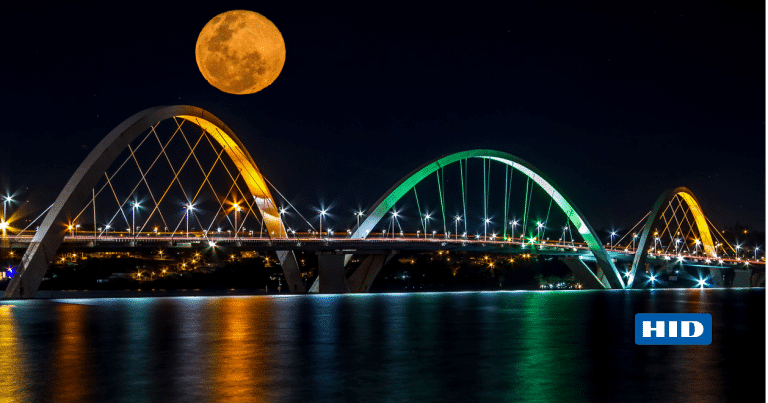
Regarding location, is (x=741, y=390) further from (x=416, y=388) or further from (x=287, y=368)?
(x=287, y=368)

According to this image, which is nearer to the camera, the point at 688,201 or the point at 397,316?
the point at 397,316

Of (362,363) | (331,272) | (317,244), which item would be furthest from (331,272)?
(362,363)

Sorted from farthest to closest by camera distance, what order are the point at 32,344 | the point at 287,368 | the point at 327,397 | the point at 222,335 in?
the point at 222,335 < the point at 32,344 < the point at 287,368 < the point at 327,397

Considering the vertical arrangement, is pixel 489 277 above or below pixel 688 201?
below

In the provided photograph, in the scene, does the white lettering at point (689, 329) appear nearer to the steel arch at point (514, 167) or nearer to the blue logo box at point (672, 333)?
the blue logo box at point (672, 333)

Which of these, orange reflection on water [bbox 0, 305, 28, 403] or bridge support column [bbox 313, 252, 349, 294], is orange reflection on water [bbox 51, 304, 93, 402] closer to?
orange reflection on water [bbox 0, 305, 28, 403]

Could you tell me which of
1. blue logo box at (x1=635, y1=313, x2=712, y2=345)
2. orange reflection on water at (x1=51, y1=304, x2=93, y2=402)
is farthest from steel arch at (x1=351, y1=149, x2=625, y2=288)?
orange reflection on water at (x1=51, y1=304, x2=93, y2=402)

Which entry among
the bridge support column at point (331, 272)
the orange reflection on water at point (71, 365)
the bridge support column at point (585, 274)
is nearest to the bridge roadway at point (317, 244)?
the bridge support column at point (331, 272)

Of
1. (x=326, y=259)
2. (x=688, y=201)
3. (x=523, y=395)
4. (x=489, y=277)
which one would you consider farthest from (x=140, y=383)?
(x=489, y=277)
